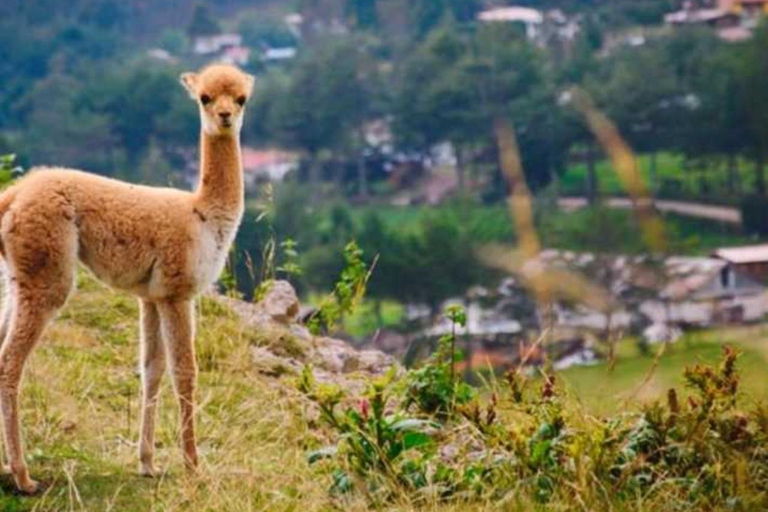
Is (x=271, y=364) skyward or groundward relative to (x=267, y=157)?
skyward

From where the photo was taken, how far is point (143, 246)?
5.80 metres

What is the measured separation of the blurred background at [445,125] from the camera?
1489 inches

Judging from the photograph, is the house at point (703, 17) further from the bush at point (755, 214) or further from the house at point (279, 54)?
the house at point (279, 54)

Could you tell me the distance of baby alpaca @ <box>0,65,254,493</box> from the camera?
5.57 metres

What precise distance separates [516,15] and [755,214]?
26.8 metres

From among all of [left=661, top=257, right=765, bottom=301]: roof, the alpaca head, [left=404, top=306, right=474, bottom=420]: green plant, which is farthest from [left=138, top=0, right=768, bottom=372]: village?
the alpaca head

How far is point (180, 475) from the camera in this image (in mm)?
5922

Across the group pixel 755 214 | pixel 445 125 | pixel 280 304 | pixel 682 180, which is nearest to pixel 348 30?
pixel 445 125

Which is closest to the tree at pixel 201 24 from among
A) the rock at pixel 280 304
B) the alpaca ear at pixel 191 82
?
the rock at pixel 280 304

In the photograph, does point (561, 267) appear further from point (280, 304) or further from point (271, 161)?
point (271, 161)

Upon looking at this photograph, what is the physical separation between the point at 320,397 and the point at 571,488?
2.99ft

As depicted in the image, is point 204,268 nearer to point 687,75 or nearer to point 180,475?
point 180,475

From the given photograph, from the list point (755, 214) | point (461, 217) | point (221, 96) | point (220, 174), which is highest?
point (221, 96)

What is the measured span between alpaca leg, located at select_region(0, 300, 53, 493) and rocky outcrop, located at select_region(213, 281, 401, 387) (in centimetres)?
205
